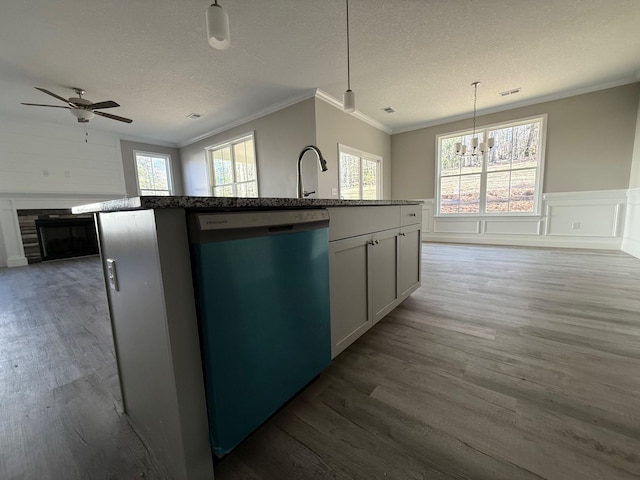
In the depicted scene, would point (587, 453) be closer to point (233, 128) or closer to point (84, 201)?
point (233, 128)

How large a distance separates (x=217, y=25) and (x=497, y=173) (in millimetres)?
5614

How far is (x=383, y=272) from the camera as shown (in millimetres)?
1697

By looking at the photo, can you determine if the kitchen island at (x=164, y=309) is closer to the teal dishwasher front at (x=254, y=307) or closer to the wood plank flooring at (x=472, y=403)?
the teal dishwasher front at (x=254, y=307)

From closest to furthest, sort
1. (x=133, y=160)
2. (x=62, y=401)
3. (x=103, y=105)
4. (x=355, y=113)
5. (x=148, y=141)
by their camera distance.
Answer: (x=62, y=401) → (x=103, y=105) → (x=355, y=113) → (x=133, y=160) → (x=148, y=141)

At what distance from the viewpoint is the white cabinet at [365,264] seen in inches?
49.8

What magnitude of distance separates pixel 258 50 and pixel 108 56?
5.81ft

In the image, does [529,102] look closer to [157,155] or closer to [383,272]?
[383,272]

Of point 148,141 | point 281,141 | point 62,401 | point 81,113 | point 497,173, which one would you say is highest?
point 148,141

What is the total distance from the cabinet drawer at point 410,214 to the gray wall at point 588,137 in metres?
4.29

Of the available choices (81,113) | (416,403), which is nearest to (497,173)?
(416,403)

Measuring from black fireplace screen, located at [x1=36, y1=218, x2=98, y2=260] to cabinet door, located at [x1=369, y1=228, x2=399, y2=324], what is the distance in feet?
21.1

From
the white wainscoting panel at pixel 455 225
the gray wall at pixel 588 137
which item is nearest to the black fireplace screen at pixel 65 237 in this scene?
the white wainscoting panel at pixel 455 225

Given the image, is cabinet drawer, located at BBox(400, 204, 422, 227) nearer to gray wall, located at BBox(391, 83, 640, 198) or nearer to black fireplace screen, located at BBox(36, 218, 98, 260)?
gray wall, located at BBox(391, 83, 640, 198)

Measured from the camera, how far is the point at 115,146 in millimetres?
5664
